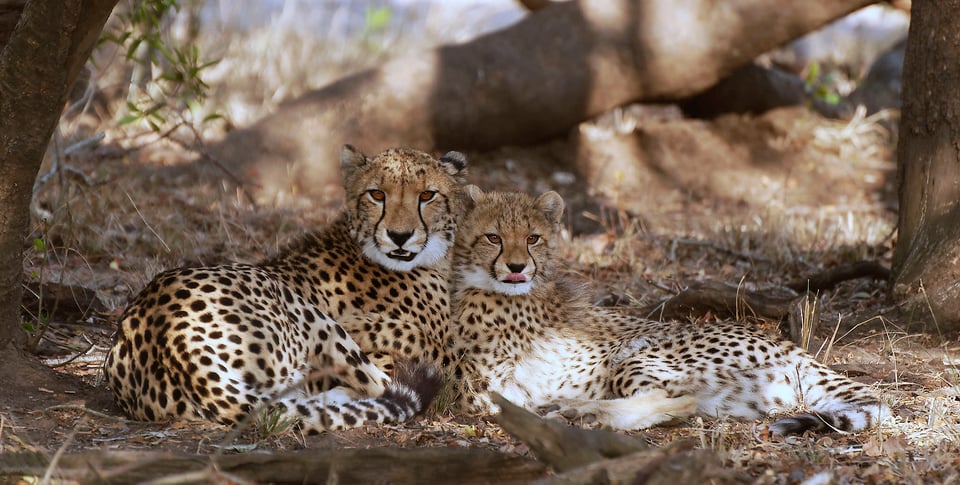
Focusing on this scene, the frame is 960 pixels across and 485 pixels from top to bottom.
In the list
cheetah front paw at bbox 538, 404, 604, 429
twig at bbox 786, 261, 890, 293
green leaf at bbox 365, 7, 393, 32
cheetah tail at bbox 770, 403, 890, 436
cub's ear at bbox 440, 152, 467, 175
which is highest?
green leaf at bbox 365, 7, 393, 32

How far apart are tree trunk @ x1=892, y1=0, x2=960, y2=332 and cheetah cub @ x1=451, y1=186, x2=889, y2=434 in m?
0.93

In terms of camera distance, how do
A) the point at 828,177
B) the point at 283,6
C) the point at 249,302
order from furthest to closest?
the point at 283,6
the point at 828,177
the point at 249,302

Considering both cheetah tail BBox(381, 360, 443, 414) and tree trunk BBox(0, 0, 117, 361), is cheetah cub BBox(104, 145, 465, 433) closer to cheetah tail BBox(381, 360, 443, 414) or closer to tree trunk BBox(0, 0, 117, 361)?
cheetah tail BBox(381, 360, 443, 414)

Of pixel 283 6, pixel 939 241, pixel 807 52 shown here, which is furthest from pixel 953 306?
pixel 283 6

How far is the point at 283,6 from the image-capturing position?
49.9 ft

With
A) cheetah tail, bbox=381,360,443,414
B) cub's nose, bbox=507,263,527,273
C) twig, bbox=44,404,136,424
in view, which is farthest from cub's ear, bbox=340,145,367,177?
twig, bbox=44,404,136,424

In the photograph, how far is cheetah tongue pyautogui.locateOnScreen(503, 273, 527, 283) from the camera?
4.90 m

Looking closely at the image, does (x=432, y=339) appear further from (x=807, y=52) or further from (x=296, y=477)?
(x=807, y=52)

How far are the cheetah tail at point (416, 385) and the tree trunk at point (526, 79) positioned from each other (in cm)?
490

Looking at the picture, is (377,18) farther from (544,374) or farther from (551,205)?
(544,374)

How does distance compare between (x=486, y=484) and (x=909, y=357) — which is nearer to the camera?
(x=486, y=484)

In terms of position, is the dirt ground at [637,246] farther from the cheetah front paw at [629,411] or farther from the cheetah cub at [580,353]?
the cheetah cub at [580,353]

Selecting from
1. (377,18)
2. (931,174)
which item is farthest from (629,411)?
(377,18)

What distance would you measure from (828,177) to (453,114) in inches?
137
